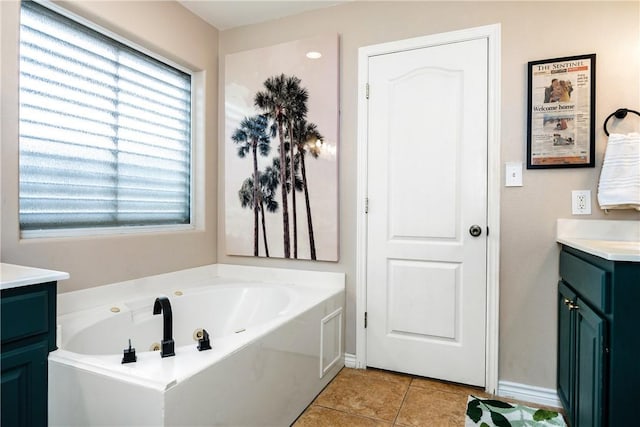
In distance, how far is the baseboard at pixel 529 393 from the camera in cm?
196

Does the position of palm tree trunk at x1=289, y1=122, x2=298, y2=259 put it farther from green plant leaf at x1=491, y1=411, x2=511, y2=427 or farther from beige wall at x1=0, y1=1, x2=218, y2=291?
green plant leaf at x1=491, y1=411, x2=511, y2=427

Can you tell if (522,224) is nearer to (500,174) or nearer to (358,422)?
(500,174)

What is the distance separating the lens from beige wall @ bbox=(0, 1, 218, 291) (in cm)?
158

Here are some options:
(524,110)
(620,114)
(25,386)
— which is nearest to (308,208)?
(524,110)

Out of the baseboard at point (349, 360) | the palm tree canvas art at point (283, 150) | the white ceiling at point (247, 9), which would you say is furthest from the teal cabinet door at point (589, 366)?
the white ceiling at point (247, 9)

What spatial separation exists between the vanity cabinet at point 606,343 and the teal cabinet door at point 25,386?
6.54ft

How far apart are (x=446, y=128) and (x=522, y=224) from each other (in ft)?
2.33

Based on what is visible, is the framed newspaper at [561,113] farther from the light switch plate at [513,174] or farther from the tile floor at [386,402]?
the tile floor at [386,402]

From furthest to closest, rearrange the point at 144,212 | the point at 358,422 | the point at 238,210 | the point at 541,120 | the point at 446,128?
the point at 238,210, the point at 144,212, the point at 446,128, the point at 541,120, the point at 358,422

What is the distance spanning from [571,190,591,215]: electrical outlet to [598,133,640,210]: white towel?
8cm

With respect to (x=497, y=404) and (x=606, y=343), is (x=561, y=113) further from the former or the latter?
(x=497, y=404)

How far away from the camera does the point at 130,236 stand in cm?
213

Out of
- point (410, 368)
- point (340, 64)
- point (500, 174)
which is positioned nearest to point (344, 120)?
point (340, 64)

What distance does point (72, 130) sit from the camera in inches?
74.0
